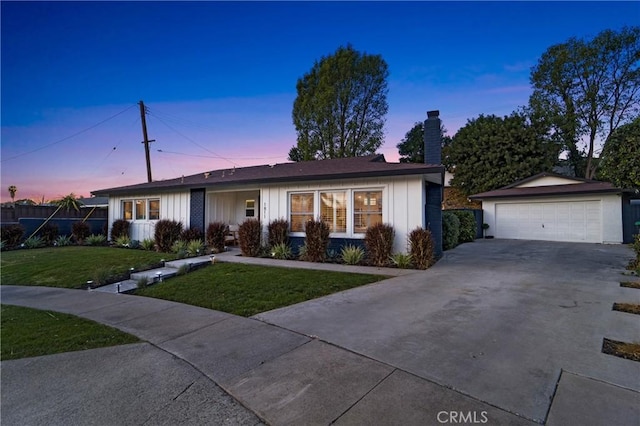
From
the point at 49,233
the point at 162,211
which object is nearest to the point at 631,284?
the point at 162,211

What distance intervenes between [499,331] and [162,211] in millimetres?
14243

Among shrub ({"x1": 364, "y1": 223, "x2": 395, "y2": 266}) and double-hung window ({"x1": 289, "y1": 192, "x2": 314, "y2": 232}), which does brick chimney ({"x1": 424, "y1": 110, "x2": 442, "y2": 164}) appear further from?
double-hung window ({"x1": 289, "y1": 192, "x2": 314, "y2": 232})

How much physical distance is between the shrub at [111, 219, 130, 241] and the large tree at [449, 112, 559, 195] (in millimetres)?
24322

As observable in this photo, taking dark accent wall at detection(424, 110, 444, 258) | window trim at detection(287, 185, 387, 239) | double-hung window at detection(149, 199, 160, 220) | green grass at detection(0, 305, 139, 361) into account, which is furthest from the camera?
double-hung window at detection(149, 199, 160, 220)

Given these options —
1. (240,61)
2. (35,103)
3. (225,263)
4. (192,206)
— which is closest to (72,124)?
(35,103)

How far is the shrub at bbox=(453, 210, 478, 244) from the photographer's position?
16125 millimetres

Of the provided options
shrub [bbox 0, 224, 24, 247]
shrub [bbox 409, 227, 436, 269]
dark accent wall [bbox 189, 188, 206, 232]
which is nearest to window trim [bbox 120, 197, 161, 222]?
dark accent wall [bbox 189, 188, 206, 232]

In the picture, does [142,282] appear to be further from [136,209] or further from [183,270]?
[136,209]

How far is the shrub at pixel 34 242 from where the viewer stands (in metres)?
14.7

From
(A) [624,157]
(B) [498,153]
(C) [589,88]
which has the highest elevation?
(C) [589,88]

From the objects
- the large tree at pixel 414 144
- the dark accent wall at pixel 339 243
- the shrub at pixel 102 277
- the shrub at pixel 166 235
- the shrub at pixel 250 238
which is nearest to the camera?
the shrub at pixel 102 277

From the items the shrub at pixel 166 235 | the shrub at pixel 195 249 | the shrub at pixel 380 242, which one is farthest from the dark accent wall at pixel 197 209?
the shrub at pixel 380 242

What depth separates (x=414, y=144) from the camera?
114 ft

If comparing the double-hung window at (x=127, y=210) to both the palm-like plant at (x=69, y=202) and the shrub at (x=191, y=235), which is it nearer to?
the palm-like plant at (x=69, y=202)
